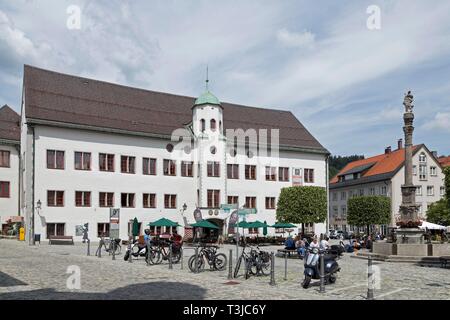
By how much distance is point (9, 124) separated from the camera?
5325 centimetres

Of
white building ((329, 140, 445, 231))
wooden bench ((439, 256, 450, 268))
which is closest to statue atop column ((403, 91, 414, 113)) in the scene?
wooden bench ((439, 256, 450, 268))

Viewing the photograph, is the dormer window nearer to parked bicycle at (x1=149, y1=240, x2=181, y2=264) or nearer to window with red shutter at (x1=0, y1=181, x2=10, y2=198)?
window with red shutter at (x1=0, y1=181, x2=10, y2=198)

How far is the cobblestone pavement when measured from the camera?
1275 cm

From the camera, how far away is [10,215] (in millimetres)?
50062

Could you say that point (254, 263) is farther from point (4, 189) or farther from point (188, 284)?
point (4, 189)

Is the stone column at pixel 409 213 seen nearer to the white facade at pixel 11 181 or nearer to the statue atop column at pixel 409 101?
the statue atop column at pixel 409 101

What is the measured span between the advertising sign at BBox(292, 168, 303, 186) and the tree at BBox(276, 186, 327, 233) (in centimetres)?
818

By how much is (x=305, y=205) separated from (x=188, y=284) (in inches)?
1208

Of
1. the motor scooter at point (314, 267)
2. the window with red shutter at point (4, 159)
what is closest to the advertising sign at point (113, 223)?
the motor scooter at point (314, 267)

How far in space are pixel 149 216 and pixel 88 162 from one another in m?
7.15

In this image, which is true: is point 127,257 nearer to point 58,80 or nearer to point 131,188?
point 131,188

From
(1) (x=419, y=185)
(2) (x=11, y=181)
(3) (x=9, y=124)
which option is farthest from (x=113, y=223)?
(1) (x=419, y=185)

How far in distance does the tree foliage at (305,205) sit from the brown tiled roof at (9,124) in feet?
88.2

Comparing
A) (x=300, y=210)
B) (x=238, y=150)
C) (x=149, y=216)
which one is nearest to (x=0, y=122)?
(x=149, y=216)
